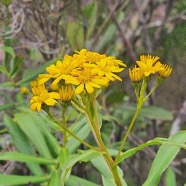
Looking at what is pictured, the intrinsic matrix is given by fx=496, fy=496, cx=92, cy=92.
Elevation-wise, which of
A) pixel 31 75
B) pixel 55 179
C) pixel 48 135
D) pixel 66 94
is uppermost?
pixel 31 75

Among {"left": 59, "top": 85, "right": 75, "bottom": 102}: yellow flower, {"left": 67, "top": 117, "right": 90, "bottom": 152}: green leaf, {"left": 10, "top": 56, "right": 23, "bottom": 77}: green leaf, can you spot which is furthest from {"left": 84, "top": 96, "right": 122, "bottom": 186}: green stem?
{"left": 10, "top": 56, "right": 23, "bottom": 77}: green leaf

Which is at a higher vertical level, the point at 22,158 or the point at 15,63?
the point at 15,63

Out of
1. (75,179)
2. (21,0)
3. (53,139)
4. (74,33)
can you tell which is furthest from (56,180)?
(74,33)

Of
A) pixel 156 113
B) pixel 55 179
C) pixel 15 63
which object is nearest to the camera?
pixel 55 179

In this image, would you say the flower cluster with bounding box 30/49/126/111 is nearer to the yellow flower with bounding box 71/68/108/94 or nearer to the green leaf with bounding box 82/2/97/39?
the yellow flower with bounding box 71/68/108/94

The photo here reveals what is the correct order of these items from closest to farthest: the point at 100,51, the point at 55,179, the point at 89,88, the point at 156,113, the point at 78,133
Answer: the point at 89,88, the point at 55,179, the point at 78,133, the point at 156,113, the point at 100,51

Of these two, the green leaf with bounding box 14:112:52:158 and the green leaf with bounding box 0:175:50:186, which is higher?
the green leaf with bounding box 14:112:52:158

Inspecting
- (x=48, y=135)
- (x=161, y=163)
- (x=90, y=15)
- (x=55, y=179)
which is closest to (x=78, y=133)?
(x=48, y=135)

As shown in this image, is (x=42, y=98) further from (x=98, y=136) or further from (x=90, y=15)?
(x=90, y=15)
